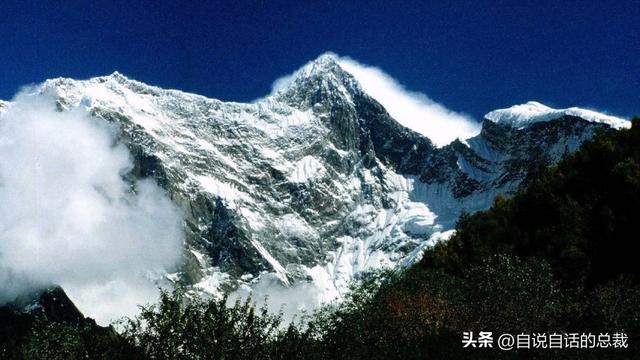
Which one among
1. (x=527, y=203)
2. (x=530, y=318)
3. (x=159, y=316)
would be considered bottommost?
(x=159, y=316)

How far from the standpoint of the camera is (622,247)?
6975 cm

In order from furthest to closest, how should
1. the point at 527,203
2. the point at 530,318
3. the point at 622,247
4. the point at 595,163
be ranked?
the point at 527,203, the point at 595,163, the point at 622,247, the point at 530,318

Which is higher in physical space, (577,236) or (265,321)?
(577,236)

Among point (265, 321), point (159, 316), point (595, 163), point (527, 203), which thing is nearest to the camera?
point (159, 316)

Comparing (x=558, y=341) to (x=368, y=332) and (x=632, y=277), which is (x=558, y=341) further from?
(x=632, y=277)

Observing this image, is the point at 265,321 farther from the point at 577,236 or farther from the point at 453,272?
the point at 453,272

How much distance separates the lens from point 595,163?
82062mm

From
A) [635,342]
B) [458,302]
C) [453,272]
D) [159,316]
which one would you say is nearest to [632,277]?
[458,302]

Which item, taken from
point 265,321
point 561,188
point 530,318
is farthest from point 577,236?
point 265,321

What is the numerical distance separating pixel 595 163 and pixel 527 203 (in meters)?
9.78

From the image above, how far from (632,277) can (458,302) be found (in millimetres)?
17141

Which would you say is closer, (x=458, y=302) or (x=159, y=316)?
(x=159, y=316)

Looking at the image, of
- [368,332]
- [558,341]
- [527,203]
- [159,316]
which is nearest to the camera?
[159,316]

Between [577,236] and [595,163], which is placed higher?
[595,163]
